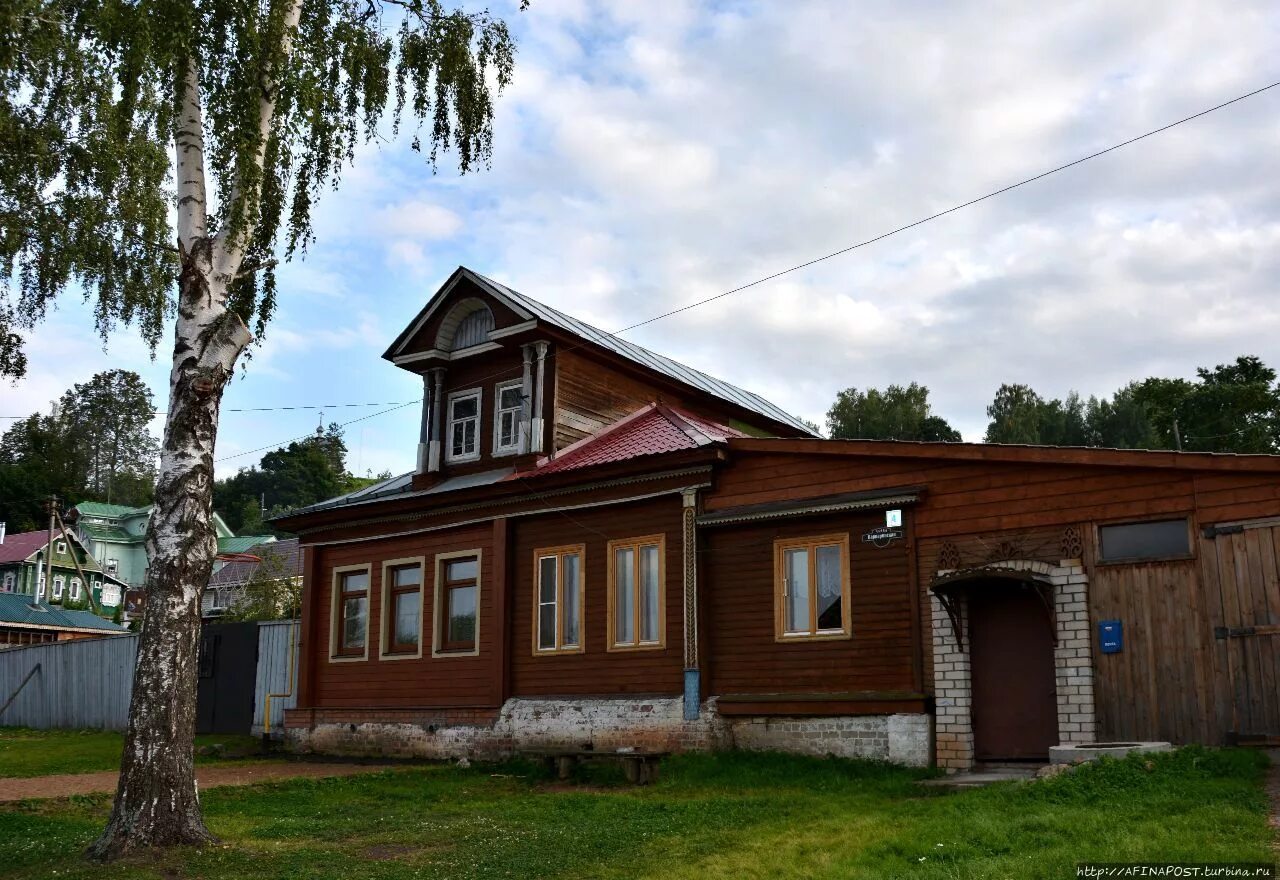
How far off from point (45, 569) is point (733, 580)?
197 feet

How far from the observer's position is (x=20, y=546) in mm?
68312

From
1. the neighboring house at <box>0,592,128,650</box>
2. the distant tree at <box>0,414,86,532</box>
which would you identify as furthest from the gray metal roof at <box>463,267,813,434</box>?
the distant tree at <box>0,414,86,532</box>

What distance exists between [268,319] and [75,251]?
4.85 meters

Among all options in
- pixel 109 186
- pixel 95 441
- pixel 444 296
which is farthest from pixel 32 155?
pixel 95 441

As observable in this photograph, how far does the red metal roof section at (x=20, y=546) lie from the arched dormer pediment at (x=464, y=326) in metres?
53.6

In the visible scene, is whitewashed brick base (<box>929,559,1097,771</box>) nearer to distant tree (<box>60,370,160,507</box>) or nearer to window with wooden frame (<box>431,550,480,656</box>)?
window with wooden frame (<box>431,550,480,656</box>)

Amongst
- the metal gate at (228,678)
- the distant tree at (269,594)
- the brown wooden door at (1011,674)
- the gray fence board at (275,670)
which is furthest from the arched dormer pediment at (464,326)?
the distant tree at (269,594)

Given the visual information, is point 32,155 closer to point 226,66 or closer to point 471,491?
point 226,66

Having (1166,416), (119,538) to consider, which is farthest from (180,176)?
(119,538)

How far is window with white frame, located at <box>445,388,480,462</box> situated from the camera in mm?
21422

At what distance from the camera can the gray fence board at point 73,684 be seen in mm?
28703

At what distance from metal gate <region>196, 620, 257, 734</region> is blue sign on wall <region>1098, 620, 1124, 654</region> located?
56.9 ft

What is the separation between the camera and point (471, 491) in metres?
19.8

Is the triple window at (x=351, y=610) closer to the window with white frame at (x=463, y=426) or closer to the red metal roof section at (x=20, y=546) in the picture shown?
the window with white frame at (x=463, y=426)
